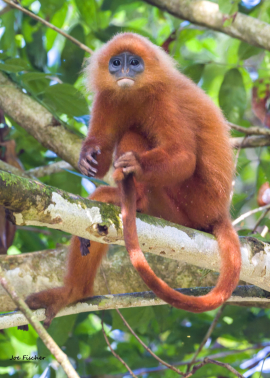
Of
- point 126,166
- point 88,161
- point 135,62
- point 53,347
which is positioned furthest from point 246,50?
point 53,347

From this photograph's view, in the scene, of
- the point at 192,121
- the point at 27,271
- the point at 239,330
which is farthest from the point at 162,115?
the point at 239,330

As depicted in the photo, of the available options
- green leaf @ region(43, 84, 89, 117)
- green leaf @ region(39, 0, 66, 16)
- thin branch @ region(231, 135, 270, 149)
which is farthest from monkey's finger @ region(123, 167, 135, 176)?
green leaf @ region(39, 0, 66, 16)

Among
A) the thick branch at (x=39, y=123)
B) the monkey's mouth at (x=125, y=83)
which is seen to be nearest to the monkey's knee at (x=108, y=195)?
the monkey's mouth at (x=125, y=83)

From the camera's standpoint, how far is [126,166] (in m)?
2.43

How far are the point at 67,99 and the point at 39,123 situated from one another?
341mm

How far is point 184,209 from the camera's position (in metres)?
3.02

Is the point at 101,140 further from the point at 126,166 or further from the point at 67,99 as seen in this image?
the point at 67,99

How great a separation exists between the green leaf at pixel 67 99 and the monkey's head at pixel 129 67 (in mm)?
651

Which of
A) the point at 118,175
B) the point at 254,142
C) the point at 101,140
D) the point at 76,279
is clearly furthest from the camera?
the point at 254,142

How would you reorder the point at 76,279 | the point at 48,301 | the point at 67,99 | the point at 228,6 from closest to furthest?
the point at 48,301 < the point at 76,279 < the point at 228,6 < the point at 67,99

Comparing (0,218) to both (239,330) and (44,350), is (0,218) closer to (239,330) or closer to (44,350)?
(44,350)

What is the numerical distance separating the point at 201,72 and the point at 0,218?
2.37 meters

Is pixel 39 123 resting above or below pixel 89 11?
below

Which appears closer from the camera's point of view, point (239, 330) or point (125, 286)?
point (125, 286)
